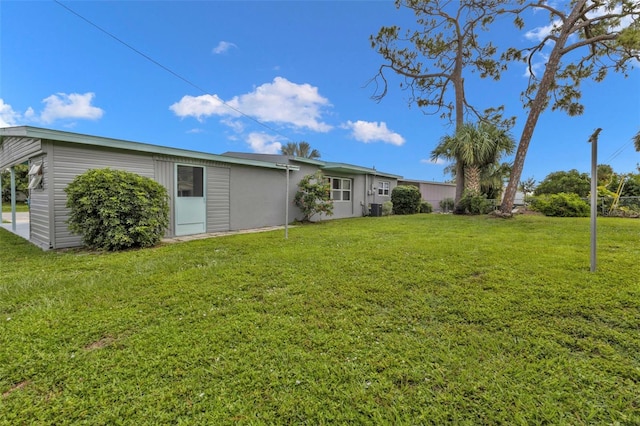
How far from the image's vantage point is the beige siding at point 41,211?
20.0ft

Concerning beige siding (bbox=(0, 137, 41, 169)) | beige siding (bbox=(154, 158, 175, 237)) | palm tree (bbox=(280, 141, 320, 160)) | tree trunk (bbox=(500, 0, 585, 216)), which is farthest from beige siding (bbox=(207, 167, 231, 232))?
→ palm tree (bbox=(280, 141, 320, 160))

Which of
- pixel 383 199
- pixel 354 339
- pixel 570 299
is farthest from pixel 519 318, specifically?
pixel 383 199


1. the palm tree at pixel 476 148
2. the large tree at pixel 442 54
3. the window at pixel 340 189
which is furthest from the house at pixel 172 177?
the large tree at pixel 442 54

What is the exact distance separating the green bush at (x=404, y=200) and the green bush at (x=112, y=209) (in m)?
12.6

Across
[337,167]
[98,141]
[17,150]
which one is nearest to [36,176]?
[98,141]

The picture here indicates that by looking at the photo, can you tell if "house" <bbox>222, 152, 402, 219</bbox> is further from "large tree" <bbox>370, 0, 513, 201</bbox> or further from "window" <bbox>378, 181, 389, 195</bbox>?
"large tree" <bbox>370, 0, 513, 201</bbox>

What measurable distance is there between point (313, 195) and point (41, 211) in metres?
7.72

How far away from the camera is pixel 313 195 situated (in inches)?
431

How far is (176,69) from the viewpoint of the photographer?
34.9 ft

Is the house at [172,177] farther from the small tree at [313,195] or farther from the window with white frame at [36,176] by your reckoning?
the small tree at [313,195]

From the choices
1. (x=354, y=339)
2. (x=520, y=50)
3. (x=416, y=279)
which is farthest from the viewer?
(x=520, y=50)

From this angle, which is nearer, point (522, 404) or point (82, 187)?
point (522, 404)

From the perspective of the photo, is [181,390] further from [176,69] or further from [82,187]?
[176,69]

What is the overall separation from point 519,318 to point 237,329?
277cm
